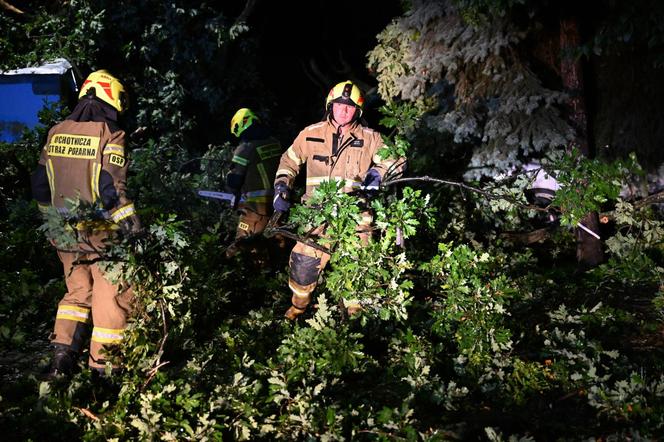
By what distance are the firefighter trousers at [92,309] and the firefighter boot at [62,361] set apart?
35mm

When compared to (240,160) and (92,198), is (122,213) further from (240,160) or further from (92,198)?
(240,160)

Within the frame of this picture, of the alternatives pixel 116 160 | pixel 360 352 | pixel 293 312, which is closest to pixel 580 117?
pixel 293 312

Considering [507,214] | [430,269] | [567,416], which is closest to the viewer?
[567,416]

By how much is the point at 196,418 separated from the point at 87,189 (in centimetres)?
194

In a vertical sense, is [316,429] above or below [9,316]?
below

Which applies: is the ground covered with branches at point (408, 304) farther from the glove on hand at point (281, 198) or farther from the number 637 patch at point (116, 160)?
the number 637 patch at point (116, 160)

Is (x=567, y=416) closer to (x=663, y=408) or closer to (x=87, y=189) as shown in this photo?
(x=663, y=408)

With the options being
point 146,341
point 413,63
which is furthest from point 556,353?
point 413,63

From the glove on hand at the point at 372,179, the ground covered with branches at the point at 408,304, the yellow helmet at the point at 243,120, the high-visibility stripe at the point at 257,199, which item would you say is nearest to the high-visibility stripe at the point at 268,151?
the yellow helmet at the point at 243,120

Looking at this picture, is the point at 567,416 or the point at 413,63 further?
the point at 413,63

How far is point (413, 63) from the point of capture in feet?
25.8

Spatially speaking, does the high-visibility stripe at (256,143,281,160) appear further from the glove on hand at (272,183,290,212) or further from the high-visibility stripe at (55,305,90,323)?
the high-visibility stripe at (55,305,90,323)

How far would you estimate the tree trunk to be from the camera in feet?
22.9

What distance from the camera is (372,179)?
5266 millimetres
